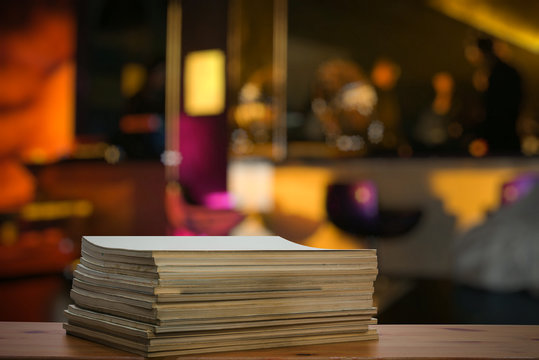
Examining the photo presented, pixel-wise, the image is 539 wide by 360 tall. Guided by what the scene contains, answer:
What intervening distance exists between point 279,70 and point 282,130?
23.3 inches

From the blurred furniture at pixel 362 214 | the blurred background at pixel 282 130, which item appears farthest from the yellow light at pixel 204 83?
the blurred furniture at pixel 362 214

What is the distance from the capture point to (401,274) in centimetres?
668

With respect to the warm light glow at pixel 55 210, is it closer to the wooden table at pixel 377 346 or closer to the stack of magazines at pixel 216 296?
the wooden table at pixel 377 346

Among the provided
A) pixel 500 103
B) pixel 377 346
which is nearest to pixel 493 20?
pixel 500 103

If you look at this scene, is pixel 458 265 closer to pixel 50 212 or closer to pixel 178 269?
pixel 50 212

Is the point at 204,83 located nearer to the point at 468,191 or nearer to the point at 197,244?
the point at 468,191

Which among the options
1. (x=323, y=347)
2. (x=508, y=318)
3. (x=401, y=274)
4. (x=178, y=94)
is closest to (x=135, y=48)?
(x=178, y=94)

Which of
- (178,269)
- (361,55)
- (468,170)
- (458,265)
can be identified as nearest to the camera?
(178,269)

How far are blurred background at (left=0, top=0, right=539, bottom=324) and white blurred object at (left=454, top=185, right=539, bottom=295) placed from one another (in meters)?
0.01

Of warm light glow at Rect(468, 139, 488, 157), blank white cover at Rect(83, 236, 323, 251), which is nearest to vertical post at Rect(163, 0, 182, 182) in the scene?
warm light glow at Rect(468, 139, 488, 157)

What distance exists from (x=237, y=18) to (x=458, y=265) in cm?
334

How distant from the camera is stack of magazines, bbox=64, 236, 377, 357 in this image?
0.95 metres

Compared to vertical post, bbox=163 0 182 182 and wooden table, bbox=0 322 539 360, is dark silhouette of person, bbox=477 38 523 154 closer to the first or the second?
vertical post, bbox=163 0 182 182

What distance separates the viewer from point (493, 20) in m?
6.71
